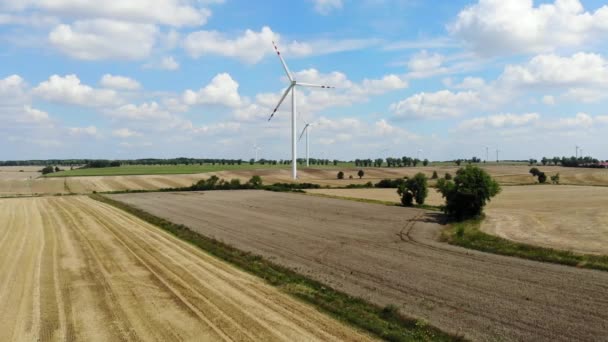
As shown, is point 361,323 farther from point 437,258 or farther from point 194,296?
point 437,258

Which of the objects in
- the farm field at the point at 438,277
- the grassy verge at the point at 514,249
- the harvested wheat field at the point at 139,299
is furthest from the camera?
the grassy verge at the point at 514,249

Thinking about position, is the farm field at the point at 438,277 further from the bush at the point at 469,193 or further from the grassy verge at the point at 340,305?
the bush at the point at 469,193

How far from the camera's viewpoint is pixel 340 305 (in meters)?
17.9

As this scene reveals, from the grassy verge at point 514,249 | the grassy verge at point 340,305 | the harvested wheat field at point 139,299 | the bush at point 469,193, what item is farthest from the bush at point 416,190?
the grassy verge at point 340,305

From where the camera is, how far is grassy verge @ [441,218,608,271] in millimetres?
23625

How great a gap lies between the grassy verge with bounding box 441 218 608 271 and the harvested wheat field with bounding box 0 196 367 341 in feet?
46.4

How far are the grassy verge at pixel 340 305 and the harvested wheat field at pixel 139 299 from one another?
0.65m

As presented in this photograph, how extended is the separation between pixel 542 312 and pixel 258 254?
16.2 m

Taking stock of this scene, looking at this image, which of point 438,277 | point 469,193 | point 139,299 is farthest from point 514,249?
point 139,299

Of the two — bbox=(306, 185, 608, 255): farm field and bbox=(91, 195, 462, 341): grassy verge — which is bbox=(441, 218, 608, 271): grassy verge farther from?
bbox=(91, 195, 462, 341): grassy verge

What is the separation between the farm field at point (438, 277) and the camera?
15758 millimetres

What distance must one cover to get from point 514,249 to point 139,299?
20368 mm

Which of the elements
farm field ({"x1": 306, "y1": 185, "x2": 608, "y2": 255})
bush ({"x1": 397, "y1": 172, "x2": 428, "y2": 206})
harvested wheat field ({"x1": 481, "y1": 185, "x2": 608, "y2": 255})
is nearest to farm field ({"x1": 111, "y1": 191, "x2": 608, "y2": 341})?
farm field ({"x1": 306, "y1": 185, "x2": 608, "y2": 255})

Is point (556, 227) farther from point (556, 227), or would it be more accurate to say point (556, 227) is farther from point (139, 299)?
point (139, 299)
